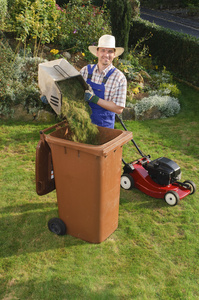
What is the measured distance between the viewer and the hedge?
1043cm

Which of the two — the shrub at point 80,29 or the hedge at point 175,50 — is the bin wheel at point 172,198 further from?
the hedge at point 175,50

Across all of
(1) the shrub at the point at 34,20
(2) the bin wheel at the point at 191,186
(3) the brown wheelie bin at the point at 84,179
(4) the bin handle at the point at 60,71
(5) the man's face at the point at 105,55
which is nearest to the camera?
(3) the brown wheelie bin at the point at 84,179

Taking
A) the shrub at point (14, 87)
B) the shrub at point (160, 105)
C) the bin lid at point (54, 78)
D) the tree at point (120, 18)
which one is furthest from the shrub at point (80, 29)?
the bin lid at point (54, 78)

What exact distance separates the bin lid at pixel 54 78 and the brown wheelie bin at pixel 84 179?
0.31 meters

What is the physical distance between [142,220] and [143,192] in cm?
63

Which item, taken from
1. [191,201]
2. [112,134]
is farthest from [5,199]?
[191,201]

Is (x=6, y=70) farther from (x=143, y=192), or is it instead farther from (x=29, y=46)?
(x=143, y=192)

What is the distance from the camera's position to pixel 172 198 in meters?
4.34

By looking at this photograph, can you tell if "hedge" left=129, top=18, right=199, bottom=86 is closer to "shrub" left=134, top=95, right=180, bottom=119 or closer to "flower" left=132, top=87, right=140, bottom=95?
"shrub" left=134, top=95, right=180, bottom=119

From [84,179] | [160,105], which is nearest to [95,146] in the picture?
[84,179]

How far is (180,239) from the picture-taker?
Answer: 3.82m

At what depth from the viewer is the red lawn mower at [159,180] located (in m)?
4.36

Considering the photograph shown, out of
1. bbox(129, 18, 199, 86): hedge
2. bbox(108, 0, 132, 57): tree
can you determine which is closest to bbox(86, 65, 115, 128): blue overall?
bbox(108, 0, 132, 57): tree

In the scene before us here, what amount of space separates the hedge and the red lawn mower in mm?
6684
